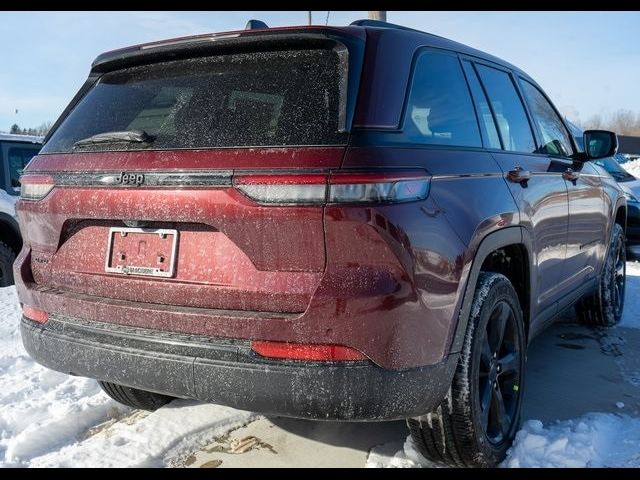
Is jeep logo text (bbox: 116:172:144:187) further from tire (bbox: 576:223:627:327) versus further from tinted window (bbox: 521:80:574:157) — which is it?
tire (bbox: 576:223:627:327)

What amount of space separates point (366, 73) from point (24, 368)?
2.92 m

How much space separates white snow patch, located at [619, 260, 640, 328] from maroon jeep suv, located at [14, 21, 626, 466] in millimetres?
3071

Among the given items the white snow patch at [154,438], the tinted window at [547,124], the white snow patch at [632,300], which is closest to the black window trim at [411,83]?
the tinted window at [547,124]

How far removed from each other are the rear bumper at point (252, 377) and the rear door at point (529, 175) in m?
1.14

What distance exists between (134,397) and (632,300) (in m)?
5.12

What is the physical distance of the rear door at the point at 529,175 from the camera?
9.44 ft

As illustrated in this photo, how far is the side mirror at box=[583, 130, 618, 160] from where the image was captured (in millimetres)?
4180

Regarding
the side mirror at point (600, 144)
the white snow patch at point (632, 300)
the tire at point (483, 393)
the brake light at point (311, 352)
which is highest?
the side mirror at point (600, 144)

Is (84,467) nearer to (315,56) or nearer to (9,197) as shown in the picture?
(315,56)

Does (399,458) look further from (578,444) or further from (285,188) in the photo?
(285,188)

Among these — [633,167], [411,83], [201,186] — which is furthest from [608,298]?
[633,167]

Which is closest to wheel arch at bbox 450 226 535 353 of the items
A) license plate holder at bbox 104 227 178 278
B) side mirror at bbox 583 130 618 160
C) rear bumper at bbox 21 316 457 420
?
rear bumper at bbox 21 316 457 420

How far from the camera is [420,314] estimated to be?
2004 millimetres

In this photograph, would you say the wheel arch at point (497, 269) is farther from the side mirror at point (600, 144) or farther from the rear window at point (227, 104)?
the side mirror at point (600, 144)
